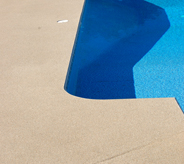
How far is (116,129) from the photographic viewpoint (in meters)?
2.45

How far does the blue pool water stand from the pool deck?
18.0 inches

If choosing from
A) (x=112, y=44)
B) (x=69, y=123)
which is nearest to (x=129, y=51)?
(x=112, y=44)

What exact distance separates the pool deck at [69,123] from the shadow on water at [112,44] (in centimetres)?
49

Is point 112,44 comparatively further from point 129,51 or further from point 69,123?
point 69,123

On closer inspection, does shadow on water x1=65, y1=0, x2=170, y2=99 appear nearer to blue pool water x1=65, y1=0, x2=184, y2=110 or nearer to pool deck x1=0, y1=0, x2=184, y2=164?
blue pool water x1=65, y1=0, x2=184, y2=110

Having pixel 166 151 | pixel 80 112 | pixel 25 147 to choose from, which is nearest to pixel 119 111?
pixel 80 112

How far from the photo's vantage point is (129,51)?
5074 mm

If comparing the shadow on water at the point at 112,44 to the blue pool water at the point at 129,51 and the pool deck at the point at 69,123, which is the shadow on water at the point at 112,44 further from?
the pool deck at the point at 69,123

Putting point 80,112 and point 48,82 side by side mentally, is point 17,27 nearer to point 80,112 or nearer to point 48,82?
point 48,82

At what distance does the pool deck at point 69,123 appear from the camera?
2.21 meters

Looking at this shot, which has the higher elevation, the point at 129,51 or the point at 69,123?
the point at 69,123

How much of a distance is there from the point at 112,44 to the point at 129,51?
486mm

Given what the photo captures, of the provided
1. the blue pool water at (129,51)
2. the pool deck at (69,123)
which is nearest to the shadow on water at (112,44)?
the blue pool water at (129,51)

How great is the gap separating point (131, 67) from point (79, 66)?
3.41 ft
